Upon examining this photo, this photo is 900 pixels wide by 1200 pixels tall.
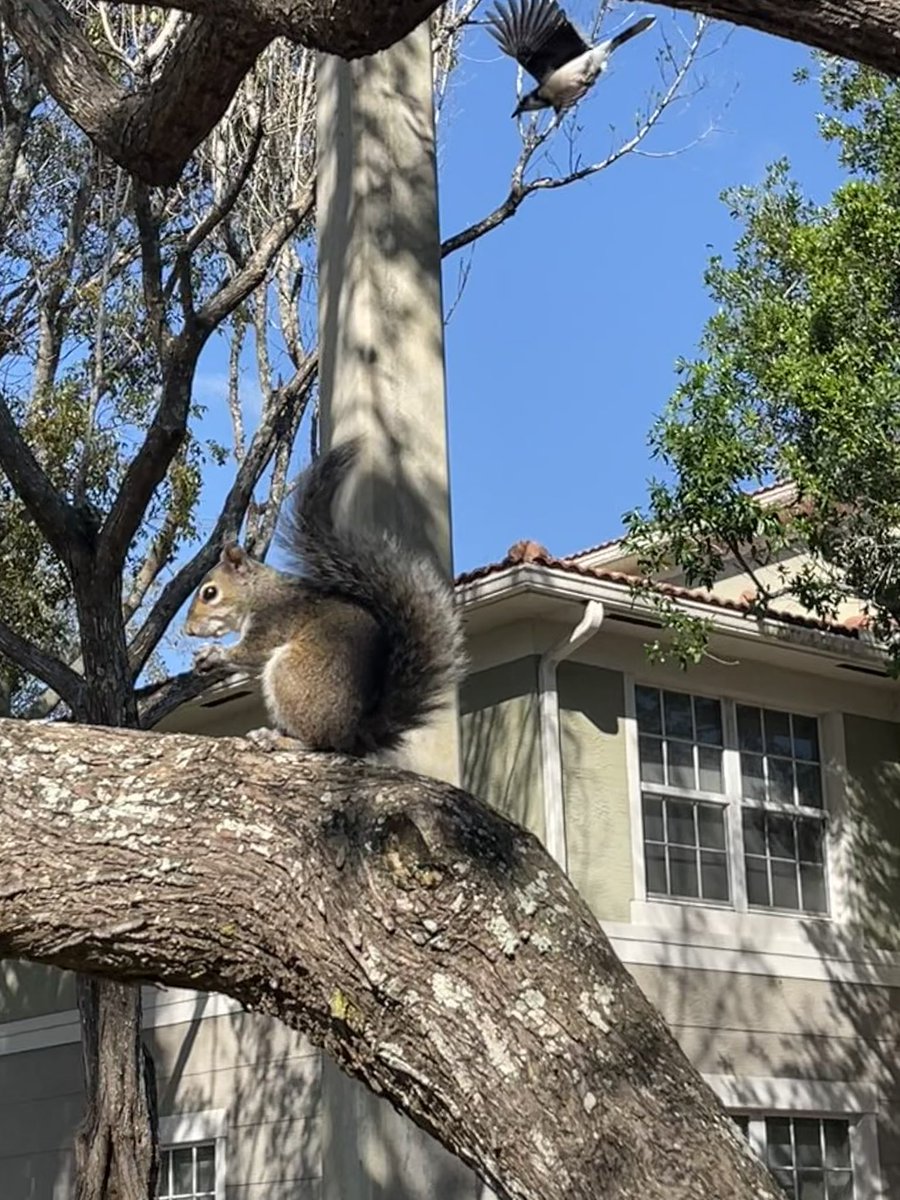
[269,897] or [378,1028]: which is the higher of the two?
[269,897]

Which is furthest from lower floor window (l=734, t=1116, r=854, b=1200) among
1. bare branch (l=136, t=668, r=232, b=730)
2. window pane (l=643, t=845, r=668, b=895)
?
bare branch (l=136, t=668, r=232, b=730)

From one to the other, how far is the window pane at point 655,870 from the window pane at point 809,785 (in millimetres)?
1368

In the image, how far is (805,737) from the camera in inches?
504

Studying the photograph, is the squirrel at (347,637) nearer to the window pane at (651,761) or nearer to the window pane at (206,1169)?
the window pane at (651,761)

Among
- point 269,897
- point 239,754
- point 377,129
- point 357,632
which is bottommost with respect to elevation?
point 269,897

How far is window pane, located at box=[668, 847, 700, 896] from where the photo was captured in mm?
11805

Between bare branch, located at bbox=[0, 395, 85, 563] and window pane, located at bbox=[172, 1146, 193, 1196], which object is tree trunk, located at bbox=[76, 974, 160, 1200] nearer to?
bare branch, located at bbox=[0, 395, 85, 563]

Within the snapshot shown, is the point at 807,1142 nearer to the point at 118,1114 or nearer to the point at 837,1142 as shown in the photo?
the point at 837,1142

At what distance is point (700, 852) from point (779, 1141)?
1864 millimetres

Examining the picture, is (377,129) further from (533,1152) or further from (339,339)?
(533,1152)

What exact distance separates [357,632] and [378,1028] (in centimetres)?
168

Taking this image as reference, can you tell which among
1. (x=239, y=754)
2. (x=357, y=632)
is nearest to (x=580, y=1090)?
(x=239, y=754)

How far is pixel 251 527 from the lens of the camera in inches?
492

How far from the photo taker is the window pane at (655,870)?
38.4 feet
